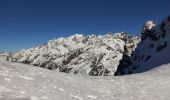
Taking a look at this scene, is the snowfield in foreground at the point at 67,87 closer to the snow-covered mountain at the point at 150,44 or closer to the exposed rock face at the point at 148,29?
the snow-covered mountain at the point at 150,44

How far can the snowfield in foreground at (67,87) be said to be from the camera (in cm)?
1273

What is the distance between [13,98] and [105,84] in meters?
6.39

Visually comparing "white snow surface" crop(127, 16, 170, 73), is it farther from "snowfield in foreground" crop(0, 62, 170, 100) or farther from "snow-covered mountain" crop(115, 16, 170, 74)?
"snowfield in foreground" crop(0, 62, 170, 100)

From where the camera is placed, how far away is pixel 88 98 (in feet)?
46.3

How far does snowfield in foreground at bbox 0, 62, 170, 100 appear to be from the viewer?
12.7 metres

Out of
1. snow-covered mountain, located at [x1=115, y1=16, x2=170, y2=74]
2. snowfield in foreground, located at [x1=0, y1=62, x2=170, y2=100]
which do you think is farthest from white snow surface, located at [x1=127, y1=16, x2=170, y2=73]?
snowfield in foreground, located at [x1=0, y1=62, x2=170, y2=100]

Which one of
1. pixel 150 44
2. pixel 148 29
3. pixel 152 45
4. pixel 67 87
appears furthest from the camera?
pixel 148 29

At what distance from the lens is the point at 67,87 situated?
14648 mm

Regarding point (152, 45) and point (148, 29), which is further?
point (148, 29)

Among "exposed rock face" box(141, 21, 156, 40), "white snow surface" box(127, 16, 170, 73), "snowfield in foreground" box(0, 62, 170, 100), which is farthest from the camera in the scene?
"exposed rock face" box(141, 21, 156, 40)

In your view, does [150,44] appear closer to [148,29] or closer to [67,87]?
[148,29]

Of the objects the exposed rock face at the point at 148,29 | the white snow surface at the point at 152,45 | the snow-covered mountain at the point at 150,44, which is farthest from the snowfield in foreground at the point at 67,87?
the exposed rock face at the point at 148,29

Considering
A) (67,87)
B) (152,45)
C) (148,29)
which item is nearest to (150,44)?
(152,45)

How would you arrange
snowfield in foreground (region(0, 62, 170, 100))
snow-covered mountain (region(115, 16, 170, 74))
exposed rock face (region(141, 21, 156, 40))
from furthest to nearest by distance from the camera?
1. exposed rock face (region(141, 21, 156, 40))
2. snow-covered mountain (region(115, 16, 170, 74))
3. snowfield in foreground (region(0, 62, 170, 100))
